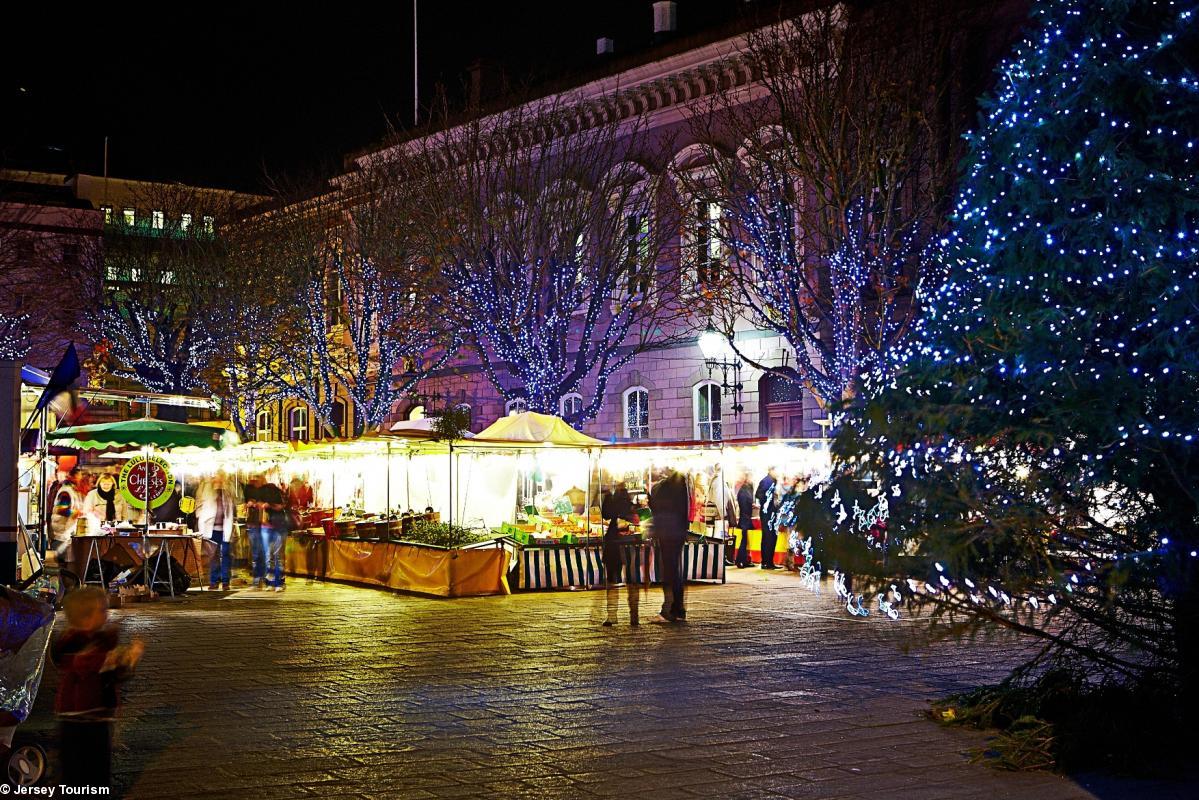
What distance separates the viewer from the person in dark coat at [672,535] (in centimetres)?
1662

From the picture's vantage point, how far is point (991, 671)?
39.0 feet

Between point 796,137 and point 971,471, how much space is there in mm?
17517

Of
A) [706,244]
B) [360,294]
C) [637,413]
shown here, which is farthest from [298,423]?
[706,244]

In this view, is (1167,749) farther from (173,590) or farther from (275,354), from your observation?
(275,354)

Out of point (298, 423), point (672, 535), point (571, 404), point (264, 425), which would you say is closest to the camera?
point (672, 535)

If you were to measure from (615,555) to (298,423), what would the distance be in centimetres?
3579

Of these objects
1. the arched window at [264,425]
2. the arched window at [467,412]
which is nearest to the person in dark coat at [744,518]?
the arched window at [467,412]

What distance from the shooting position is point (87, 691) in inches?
258

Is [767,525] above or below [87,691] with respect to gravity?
above

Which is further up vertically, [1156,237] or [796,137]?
[796,137]

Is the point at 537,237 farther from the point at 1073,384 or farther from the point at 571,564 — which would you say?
the point at 1073,384

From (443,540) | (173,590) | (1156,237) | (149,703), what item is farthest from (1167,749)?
(173,590)

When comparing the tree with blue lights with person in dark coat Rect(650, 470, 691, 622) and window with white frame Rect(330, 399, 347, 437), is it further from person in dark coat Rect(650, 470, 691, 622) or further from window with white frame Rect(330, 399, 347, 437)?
window with white frame Rect(330, 399, 347, 437)

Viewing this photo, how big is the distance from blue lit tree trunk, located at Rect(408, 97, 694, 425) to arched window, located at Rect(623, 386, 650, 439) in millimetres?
3498
